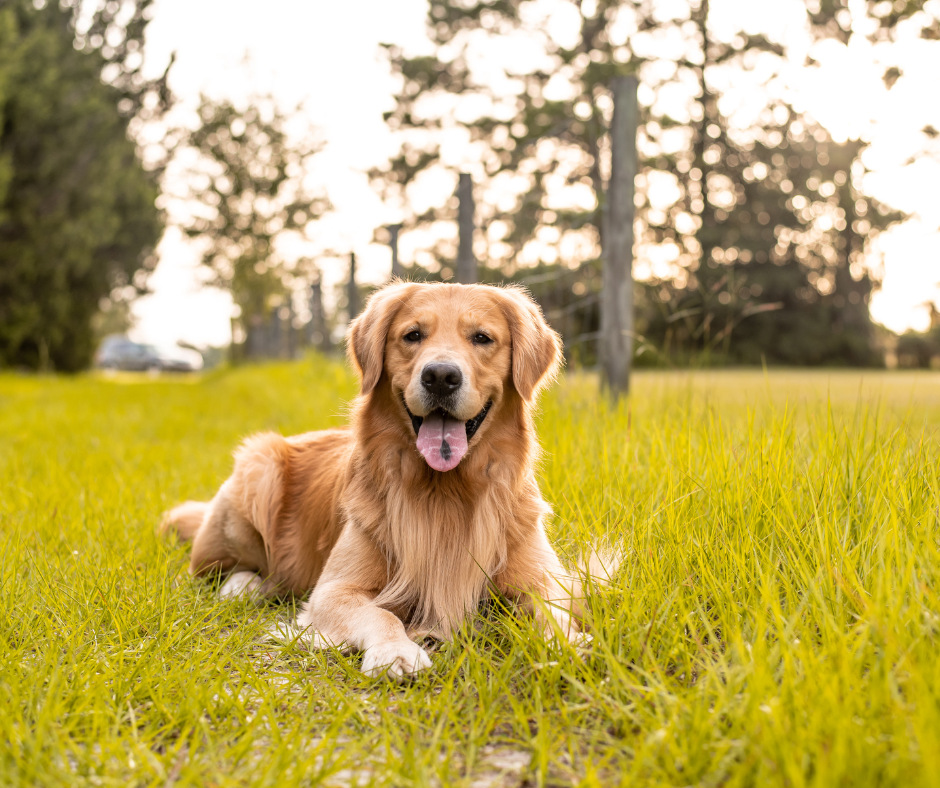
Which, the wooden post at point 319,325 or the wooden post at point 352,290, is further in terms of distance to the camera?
the wooden post at point 319,325

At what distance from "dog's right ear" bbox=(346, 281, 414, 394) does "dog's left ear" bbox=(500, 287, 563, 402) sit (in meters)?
0.44

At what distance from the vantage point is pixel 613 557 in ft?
8.65

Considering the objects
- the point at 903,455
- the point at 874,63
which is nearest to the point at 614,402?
the point at 903,455

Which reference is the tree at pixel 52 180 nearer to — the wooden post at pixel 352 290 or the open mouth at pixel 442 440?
the wooden post at pixel 352 290

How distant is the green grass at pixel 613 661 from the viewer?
1.57 metres

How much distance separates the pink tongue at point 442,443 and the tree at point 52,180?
16.0m

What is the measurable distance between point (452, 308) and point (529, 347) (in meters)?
0.34

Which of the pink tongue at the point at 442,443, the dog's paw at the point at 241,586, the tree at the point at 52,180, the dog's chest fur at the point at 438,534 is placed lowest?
the dog's paw at the point at 241,586

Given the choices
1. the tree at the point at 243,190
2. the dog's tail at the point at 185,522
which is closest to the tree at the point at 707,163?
the tree at the point at 243,190

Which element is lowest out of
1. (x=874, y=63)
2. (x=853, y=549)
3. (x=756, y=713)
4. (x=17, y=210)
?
(x=756, y=713)

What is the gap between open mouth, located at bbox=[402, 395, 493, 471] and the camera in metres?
2.63

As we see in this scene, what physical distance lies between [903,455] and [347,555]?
2.22 m

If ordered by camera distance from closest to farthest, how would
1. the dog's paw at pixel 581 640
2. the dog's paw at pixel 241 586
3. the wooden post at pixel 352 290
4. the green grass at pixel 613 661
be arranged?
the green grass at pixel 613 661
the dog's paw at pixel 581 640
the dog's paw at pixel 241 586
the wooden post at pixel 352 290

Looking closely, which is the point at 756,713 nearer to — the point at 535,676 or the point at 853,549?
the point at 535,676
